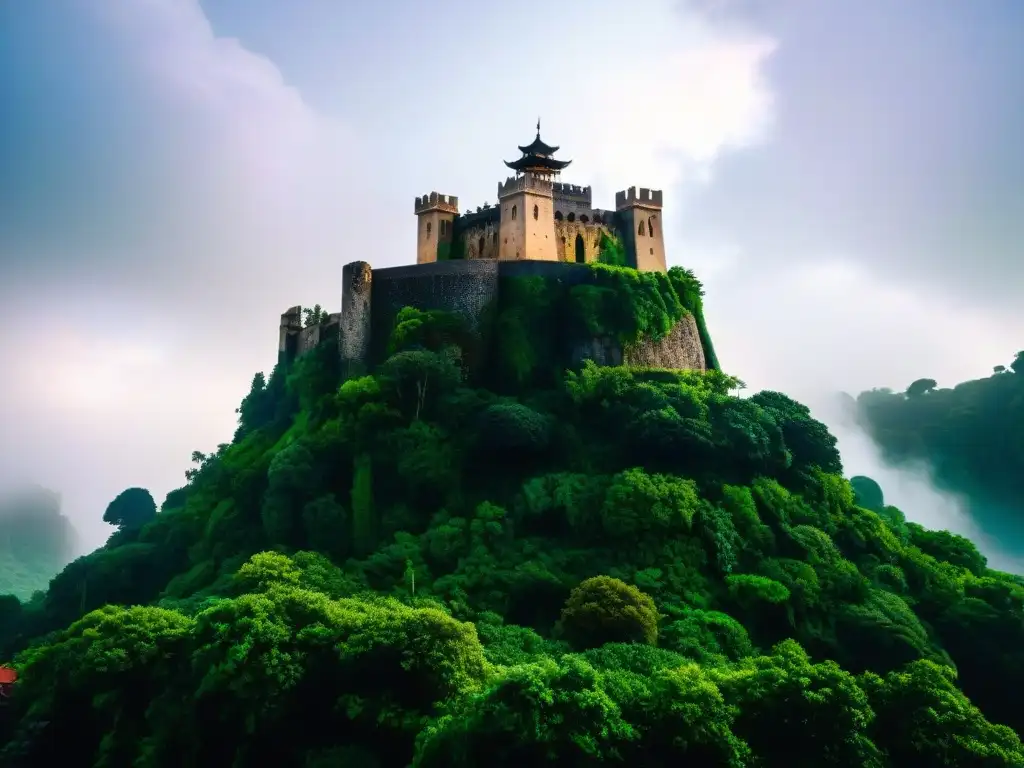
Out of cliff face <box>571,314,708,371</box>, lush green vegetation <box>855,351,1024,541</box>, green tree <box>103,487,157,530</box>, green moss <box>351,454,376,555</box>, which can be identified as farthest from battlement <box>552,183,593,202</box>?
lush green vegetation <box>855,351,1024,541</box>

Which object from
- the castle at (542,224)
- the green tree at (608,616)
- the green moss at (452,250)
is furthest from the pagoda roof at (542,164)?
the green tree at (608,616)

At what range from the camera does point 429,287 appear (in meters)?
40.6

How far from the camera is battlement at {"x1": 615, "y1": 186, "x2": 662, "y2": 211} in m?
46.8

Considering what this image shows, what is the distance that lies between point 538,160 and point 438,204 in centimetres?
571

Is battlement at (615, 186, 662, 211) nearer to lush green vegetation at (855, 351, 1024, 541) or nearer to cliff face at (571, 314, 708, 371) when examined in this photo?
cliff face at (571, 314, 708, 371)

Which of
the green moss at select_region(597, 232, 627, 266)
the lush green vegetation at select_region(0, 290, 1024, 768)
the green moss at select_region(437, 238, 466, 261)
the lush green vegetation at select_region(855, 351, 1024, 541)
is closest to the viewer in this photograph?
the lush green vegetation at select_region(0, 290, 1024, 768)

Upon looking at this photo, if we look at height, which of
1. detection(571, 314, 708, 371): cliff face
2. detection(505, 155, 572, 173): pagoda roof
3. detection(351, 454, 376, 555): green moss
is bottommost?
detection(351, 454, 376, 555): green moss

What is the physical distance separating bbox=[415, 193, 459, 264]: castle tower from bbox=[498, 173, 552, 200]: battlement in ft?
13.6

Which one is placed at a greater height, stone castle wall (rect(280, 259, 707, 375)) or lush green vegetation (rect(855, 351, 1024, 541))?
lush green vegetation (rect(855, 351, 1024, 541))

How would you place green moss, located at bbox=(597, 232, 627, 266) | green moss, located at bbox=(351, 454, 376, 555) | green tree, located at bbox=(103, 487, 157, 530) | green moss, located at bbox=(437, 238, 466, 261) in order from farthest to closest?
green tree, located at bbox=(103, 487, 157, 530)
green moss, located at bbox=(437, 238, 466, 261)
green moss, located at bbox=(597, 232, 627, 266)
green moss, located at bbox=(351, 454, 376, 555)

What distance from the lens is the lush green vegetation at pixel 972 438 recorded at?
240 ft

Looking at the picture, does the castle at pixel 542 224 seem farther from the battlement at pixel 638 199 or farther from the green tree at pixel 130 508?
the green tree at pixel 130 508

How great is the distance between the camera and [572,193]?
46.6 m

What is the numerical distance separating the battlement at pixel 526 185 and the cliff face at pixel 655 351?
8333 mm
